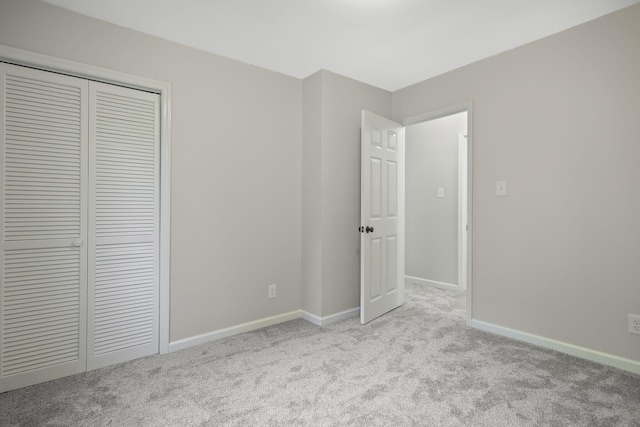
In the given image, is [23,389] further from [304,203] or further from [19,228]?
[304,203]

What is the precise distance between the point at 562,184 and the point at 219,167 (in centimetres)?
262

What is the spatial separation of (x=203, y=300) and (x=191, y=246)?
1.49 feet

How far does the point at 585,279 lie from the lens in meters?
2.41

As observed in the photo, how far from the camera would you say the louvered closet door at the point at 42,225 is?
6.65ft

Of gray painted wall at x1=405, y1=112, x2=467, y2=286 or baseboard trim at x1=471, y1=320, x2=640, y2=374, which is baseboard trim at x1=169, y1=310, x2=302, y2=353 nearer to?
baseboard trim at x1=471, y1=320, x2=640, y2=374

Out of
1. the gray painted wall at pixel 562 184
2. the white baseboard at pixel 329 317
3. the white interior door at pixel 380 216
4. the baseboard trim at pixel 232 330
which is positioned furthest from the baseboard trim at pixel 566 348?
the baseboard trim at pixel 232 330

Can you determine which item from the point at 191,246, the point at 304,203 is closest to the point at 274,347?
the point at 191,246

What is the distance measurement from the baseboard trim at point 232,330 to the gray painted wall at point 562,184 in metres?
1.71

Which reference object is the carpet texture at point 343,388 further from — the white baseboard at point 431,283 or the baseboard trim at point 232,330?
the white baseboard at point 431,283

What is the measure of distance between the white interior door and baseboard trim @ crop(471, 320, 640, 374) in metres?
0.86

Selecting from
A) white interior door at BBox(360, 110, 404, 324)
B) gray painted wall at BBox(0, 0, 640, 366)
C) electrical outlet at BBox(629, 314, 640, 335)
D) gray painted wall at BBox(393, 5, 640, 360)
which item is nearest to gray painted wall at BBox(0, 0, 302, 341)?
gray painted wall at BBox(0, 0, 640, 366)

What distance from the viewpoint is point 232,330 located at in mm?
2893

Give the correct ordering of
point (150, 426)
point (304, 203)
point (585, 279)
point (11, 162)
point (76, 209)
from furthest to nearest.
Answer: point (304, 203), point (585, 279), point (76, 209), point (11, 162), point (150, 426)

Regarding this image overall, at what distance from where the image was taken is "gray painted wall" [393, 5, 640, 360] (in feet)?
7.38
